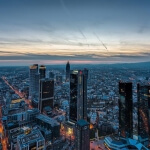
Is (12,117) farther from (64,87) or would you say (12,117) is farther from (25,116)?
(64,87)

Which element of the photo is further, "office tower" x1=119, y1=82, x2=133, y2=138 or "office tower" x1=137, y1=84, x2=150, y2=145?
"office tower" x1=119, y1=82, x2=133, y2=138

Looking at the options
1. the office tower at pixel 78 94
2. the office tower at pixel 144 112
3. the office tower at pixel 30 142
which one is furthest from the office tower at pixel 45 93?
the office tower at pixel 144 112

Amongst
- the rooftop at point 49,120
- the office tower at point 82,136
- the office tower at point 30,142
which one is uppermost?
the office tower at point 82,136

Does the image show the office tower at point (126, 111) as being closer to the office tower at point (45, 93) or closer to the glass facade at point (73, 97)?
the glass facade at point (73, 97)

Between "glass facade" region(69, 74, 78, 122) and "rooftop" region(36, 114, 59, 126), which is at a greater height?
"glass facade" region(69, 74, 78, 122)

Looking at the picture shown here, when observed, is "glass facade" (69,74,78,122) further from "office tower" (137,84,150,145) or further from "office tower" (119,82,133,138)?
"office tower" (137,84,150,145)

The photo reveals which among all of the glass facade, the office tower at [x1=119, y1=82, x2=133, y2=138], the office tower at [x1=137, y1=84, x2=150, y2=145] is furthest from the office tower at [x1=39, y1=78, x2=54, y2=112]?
the office tower at [x1=137, y1=84, x2=150, y2=145]

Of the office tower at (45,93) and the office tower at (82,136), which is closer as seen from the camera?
the office tower at (82,136)
